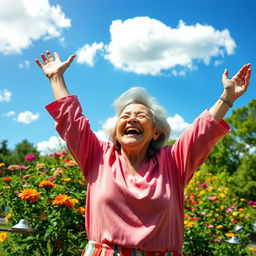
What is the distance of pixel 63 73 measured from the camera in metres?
1.86

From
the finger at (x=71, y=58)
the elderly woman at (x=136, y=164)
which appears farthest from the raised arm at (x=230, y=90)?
the finger at (x=71, y=58)

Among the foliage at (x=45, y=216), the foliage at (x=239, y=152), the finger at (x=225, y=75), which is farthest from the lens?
the foliage at (x=239, y=152)

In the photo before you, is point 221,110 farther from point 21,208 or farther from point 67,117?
point 21,208

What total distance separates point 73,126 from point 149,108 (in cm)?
50

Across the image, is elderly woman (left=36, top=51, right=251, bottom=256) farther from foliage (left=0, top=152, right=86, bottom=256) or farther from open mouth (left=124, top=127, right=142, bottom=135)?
foliage (left=0, top=152, right=86, bottom=256)

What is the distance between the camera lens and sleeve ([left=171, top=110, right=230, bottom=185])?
162 centimetres

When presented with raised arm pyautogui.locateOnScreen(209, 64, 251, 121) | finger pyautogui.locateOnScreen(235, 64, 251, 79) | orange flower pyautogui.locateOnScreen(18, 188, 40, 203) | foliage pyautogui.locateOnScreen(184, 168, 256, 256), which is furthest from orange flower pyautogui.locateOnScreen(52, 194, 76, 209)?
foliage pyautogui.locateOnScreen(184, 168, 256, 256)

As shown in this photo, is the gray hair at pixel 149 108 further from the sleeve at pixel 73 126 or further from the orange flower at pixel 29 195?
the orange flower at pixel 29 195

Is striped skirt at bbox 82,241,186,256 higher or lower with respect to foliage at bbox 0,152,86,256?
lower

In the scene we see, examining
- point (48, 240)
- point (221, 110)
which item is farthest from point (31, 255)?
Result: point (221, 110)

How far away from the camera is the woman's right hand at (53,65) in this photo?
185 centimetres

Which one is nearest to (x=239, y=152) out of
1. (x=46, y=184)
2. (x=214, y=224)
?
(x=214, y=224)

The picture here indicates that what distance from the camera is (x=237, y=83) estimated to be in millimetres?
1753

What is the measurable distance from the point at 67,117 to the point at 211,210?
4038mm
